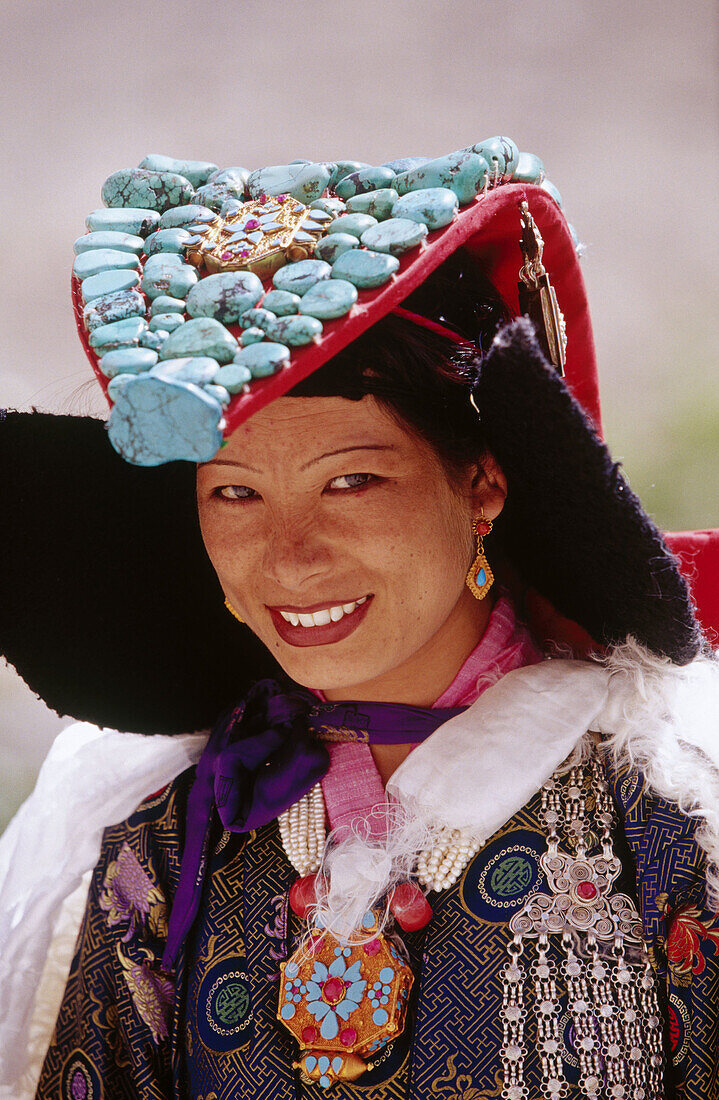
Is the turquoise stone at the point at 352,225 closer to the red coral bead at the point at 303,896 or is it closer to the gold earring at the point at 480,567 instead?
the gold earring at the point at 480,567

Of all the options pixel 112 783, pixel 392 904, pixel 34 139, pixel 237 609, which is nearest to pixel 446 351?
pixel 237 609

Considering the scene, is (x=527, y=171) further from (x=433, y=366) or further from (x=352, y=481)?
(x=352, y=481)

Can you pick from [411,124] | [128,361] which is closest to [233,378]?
[128,361]

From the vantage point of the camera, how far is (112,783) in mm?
1743

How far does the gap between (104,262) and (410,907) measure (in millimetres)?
904

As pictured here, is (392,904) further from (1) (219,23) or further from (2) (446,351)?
(1) (219,23)

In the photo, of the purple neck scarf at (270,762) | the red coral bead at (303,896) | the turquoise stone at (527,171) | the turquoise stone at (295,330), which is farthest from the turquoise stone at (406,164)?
the red coral bead at (303,896)

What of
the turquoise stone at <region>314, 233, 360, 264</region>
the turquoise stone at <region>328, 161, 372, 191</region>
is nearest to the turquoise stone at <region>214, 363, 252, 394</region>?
the turquoise stone at <region>314, 233, 360, 264</region>

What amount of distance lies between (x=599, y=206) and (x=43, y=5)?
6.05 feet

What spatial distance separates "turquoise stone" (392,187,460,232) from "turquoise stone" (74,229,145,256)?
1.11 ft

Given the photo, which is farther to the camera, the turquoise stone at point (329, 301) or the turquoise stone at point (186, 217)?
the turquoise stone at point (186, 217)

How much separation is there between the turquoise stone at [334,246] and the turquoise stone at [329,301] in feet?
0.23

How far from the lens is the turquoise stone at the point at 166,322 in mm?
1155

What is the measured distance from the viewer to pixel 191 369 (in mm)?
1067
